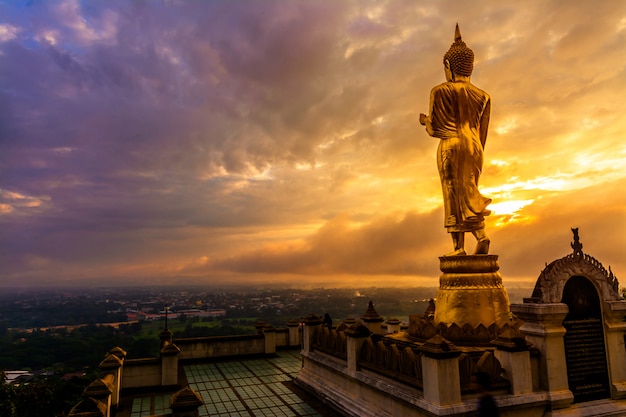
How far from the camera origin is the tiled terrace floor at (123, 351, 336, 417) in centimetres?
1321

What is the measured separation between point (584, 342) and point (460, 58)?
9833 millimetres

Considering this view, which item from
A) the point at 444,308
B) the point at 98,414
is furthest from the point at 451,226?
the point at 98,414

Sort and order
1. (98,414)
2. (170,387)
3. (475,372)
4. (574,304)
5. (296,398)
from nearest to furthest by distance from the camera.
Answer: (98,414) < (475,372) < (574,304) < (296,398) < (170,387)

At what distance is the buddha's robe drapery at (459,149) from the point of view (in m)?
14.7

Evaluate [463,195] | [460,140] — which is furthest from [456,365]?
[460,140]

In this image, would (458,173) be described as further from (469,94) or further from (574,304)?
(574,304)

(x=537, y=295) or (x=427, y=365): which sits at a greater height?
(x=537, y=295)

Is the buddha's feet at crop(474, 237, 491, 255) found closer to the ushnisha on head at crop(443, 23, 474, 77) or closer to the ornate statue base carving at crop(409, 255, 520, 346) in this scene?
the ornate statue base carving at crop(409, 255, 520, 346)

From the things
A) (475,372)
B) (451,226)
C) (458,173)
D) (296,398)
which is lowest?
(296,398)

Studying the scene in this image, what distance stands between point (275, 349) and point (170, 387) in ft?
23.3

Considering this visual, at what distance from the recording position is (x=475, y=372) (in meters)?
9.70

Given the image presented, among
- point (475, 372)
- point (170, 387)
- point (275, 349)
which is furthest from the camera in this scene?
point (275, 349)

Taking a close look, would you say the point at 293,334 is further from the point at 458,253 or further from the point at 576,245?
the point at 576,245

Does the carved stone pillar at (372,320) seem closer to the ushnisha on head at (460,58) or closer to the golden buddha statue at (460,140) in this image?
the golden buddha statue at (460,140)
